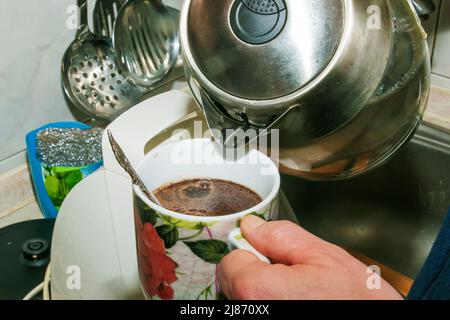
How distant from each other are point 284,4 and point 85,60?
0.99 feet

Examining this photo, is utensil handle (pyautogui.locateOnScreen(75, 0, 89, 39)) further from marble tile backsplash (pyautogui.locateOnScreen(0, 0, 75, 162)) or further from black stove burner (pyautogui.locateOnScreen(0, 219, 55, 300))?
black stove burner (pyautogui.locateOnScreen(0, 219, 55, 300))

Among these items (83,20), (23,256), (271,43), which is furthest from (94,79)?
(271,43)

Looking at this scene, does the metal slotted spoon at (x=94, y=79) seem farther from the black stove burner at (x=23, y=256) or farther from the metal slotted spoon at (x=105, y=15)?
the black stove burner at (x=23, y=256)

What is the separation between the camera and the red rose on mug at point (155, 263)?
1.26 feet

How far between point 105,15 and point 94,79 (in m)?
0.07

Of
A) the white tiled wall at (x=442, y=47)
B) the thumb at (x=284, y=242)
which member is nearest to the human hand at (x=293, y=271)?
the thumb at (x=284, y=242)

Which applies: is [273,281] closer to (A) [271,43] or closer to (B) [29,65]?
(A) [271,43]

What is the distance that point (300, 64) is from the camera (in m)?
0.38

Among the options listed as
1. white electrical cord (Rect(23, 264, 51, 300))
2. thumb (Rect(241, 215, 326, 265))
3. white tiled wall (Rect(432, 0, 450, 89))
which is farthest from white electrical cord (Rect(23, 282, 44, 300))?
white tiled wall (Rect(432, 0, 450, 89))

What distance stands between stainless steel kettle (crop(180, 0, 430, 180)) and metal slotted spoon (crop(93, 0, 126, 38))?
244 millimetres

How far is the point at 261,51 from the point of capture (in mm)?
380

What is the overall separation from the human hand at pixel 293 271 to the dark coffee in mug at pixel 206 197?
0.08 metres

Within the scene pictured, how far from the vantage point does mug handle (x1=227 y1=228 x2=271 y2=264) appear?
0.34 meters

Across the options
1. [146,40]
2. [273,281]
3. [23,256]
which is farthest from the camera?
[146,40]
